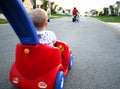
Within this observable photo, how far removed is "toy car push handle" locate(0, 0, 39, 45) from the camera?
119 inches

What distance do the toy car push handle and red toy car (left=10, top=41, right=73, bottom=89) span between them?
0.13m

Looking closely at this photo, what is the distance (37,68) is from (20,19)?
752 mm

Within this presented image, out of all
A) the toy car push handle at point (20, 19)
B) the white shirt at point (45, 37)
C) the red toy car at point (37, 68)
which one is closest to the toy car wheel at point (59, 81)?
the red toy car at point (37, 68)

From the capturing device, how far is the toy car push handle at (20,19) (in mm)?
3035

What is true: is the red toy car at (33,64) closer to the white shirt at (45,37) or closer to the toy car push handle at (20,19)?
the toy car push handle at (20,19)

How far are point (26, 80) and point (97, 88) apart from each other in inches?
43.9

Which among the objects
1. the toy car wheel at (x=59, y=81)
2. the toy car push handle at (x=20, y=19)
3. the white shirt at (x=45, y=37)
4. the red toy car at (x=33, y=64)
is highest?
the toy car push handle at (x=20, y=19)

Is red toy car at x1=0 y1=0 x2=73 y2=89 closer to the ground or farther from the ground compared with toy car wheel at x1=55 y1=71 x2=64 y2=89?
farther from the ground

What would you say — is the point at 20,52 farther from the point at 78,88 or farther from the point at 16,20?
the point at 78,88

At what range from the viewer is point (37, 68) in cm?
359

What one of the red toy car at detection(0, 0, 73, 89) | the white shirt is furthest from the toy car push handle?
the white shirt

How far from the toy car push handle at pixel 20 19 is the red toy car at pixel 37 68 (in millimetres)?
130

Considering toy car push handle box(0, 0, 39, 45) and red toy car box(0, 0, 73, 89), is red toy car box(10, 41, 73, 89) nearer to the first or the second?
red toy car box(0, 0, 73, 89)

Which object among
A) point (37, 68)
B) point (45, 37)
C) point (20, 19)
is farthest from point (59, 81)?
point (20, 19)
